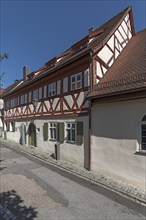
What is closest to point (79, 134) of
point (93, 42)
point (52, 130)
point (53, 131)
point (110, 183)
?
point (110, 183)

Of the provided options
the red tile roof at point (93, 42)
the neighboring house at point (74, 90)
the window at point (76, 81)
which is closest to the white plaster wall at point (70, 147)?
the neighboring house at point (74, 90)

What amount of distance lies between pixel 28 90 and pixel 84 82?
354 inches

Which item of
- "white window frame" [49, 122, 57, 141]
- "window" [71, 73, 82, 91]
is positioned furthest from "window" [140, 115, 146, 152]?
"white window frame" [49, 122, 57, 141]

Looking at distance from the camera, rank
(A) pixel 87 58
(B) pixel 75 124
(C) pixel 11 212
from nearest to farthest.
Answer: (C) pixel 11 212 < (A) pixel 87 58 < (B) pixel 75 124

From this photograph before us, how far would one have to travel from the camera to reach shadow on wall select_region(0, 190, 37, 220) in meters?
4.77

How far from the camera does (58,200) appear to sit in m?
5.72

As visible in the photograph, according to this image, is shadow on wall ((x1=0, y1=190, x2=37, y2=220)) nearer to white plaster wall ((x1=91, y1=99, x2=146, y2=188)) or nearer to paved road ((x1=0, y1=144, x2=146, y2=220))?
paved road ((x1=0, y1=144, x2=146, y2=220))

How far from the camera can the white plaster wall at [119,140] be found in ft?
22.3

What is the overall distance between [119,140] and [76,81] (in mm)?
4615

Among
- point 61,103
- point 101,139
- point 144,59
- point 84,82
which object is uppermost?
point 144,59

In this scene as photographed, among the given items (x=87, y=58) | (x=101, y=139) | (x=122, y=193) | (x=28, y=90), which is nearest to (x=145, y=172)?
(x=122, y=193)

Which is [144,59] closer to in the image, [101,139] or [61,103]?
[101,139]

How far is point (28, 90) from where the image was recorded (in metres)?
17.1

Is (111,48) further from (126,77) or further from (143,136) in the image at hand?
(143,136)
